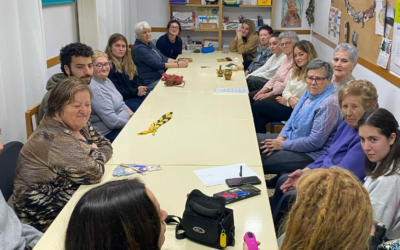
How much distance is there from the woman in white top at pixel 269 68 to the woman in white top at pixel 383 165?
2801mm

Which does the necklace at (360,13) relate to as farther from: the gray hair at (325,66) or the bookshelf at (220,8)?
the bookshelf at (220,8)

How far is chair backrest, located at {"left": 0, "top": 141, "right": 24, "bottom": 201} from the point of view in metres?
1.90

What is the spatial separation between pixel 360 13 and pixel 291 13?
10.3ft

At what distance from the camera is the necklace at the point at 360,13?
3.32 meters

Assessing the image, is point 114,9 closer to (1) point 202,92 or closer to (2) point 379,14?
(1) point 202,92

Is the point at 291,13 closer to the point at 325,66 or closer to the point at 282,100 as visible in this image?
the point at 282,100

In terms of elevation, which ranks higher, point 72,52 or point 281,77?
point 72,52

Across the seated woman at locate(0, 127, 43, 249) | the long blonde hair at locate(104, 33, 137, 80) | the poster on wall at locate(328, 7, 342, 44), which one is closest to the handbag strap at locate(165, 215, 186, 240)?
the seated woman at locate(0, 127, 43, 249)

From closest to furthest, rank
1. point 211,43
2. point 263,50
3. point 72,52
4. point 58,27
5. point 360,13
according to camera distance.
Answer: point 72,52 → point 360,13 → point 58,27 → point 263,50 → point 211,43

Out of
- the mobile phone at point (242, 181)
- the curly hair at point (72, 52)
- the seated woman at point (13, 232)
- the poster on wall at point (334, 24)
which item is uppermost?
the poster on wall at point (334, 24)

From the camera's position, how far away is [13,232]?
5.28 ft

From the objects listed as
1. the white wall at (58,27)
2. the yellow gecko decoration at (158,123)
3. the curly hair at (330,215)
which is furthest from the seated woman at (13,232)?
the white wall at (58,27)

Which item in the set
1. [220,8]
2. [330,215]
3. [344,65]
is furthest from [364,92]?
[220,8]

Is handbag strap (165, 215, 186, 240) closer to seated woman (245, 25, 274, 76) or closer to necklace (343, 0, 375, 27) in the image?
necklace (343, 0, 375, 27)
